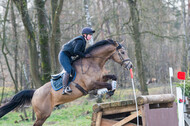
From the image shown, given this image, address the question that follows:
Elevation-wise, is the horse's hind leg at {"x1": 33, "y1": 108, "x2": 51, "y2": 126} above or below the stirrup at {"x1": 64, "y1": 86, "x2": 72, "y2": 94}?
below

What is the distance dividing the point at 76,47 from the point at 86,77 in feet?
2.23

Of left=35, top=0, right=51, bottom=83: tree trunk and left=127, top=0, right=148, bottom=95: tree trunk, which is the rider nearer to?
left=127, top=0, right=148, bottom=95: tree trunk

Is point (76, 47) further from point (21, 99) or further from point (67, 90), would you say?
point (21, 99)

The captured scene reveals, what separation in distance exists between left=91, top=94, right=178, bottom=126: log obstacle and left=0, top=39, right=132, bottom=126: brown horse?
20.5 inches

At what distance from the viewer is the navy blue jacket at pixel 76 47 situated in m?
4.80

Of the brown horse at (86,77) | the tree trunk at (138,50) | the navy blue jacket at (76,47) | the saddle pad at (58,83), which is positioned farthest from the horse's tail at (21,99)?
the tree trunk at (138,50)

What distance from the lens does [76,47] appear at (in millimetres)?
4797

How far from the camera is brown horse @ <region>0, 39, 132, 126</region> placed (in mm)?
4856

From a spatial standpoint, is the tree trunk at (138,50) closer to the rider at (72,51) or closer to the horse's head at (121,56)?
the horse's head at (121,56)

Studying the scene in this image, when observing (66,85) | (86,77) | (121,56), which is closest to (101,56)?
(121,56)

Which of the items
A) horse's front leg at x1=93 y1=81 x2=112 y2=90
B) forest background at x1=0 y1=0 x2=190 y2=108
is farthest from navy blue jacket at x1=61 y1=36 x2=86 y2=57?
forest background at x1=0 y1=0 x2=190 y2=108

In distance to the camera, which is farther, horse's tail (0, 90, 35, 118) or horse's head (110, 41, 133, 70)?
horse's tail (0, 90, 35, 118)

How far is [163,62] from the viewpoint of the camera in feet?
44.7

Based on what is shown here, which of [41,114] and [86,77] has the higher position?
[86,77]
